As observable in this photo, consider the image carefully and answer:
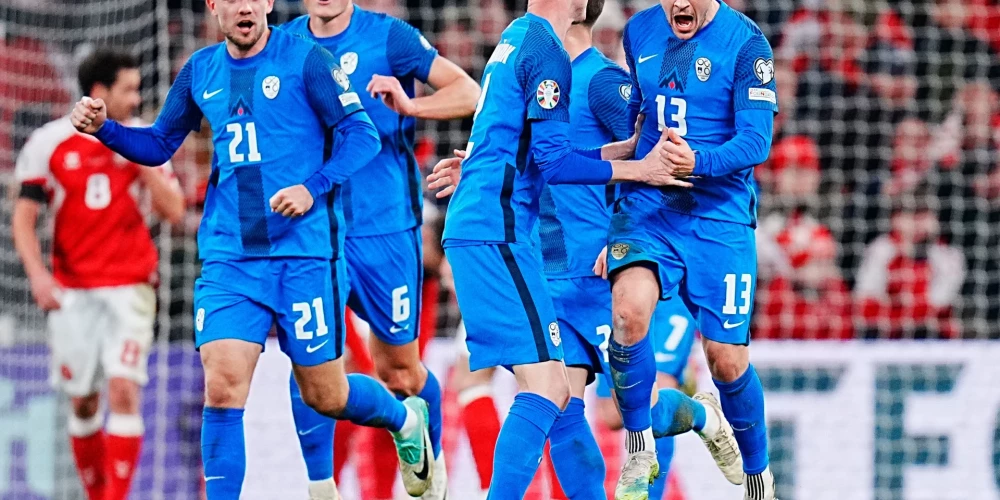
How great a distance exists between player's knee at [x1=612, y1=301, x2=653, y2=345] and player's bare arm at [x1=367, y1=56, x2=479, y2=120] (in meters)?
1.32

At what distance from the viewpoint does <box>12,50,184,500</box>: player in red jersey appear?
752 centimetres

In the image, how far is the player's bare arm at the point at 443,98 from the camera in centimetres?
585

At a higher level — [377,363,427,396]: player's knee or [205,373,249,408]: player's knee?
[205,373,249,408]: player's knee

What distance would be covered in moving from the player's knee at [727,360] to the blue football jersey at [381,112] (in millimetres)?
1553

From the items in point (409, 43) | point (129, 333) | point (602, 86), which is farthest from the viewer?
point (129, 333)

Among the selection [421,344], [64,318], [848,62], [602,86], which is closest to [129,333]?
[64,318]

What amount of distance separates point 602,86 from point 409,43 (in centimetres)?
95

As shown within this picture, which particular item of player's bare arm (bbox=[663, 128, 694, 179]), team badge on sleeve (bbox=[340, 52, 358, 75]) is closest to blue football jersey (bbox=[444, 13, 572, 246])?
player's bare arm (bbox=[663, 128, 694, 179])

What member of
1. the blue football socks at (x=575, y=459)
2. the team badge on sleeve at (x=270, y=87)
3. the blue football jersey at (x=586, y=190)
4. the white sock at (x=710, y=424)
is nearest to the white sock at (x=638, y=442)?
the blue football socks at (x=575, y=459)

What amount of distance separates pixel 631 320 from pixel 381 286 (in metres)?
1.40

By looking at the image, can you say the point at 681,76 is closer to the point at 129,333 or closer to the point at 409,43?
the point at 409,43

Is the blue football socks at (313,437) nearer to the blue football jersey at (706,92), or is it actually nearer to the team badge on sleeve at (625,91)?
the blue football jersey at (706,92)

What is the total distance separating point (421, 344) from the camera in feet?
26.9

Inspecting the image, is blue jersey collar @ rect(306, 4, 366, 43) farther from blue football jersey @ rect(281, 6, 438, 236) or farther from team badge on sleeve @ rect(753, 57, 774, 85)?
team badge on sleeve @ rect(753, 57, 774, 85)
